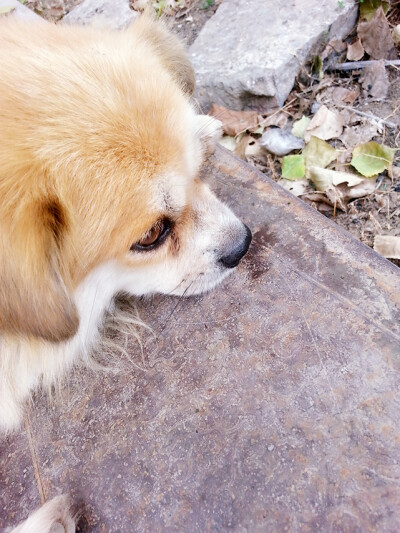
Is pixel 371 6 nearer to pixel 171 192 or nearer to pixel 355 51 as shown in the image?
pixel 355 51

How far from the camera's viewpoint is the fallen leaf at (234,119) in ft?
8.96

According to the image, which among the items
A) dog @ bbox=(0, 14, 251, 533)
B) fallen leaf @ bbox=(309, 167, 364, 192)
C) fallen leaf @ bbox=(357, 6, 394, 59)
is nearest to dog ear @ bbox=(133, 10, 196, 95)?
dog @ bbox=(0, 14, 251, 533)

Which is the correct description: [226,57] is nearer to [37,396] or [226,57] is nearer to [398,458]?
[37,396]

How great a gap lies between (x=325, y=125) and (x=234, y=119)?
57 cm

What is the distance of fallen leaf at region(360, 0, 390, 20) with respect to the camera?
2754mm

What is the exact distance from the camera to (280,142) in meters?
2.57

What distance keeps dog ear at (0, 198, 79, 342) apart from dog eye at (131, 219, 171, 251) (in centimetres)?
24

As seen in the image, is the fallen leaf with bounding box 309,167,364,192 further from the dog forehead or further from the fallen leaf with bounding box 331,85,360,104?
the dog forehead

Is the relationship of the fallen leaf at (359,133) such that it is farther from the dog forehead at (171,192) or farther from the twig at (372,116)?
the dog forehead at (171,192)

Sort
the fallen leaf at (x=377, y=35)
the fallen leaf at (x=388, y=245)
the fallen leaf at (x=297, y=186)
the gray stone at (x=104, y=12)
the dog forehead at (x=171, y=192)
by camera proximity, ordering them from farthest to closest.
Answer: the gray stone at (x=104, y=12) < the fallen leaf at (x=377, y=35) < the fallen leaf at (x=297, y=186) < the fallen leaf at (x=388, y=245) < the dog forehead at (x=171, y=192)


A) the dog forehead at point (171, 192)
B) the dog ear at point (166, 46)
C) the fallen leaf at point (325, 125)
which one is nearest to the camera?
the dog forehead at point (171, 192)

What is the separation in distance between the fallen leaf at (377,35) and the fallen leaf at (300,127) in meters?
0.58

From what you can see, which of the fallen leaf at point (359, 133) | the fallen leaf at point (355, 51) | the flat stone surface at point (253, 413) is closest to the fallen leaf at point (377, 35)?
the fallen leaf at point (355, 51)

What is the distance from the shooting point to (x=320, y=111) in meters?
2.58
